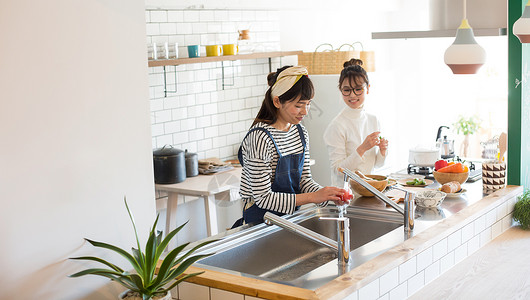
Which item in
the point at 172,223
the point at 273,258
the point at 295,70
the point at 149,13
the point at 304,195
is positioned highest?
the point at 149,13

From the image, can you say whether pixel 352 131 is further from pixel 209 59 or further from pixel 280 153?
pixel 209 59

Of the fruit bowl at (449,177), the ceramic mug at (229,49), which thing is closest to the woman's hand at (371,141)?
the fruit bowl at (449,177)

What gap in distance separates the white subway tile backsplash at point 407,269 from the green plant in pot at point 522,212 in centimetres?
120

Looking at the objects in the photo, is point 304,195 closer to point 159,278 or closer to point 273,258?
point 273,258

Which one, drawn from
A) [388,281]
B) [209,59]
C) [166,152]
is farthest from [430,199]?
[209,59]

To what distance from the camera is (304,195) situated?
10.2 ft

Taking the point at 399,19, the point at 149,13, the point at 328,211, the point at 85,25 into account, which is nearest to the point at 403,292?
the point at 328,211

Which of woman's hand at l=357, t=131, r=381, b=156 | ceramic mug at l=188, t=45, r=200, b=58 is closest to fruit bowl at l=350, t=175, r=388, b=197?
woman's hand at l=357, t=131, r=381, b=156

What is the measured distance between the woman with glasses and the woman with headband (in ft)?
2.72

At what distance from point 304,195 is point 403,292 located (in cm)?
74

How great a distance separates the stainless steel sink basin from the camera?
2.81 meters

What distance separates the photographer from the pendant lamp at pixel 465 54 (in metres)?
3.12

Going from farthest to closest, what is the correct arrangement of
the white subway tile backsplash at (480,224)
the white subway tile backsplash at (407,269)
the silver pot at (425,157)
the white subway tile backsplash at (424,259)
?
the silver pot at (425,157) → the white subway tile backsplash at (480,224) → the white subway tile backsplash at (424,259) → the white subway tile backsplash at (407,269)

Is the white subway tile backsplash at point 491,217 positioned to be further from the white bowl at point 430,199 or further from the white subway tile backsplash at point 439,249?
the white subway tile backsplash at point 439,249
